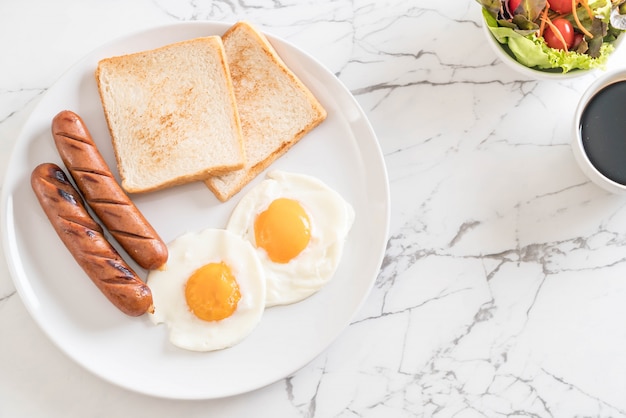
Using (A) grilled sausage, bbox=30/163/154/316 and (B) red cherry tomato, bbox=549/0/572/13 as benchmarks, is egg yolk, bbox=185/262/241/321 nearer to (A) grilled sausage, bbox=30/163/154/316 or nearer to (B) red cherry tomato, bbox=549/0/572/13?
(A) grilled sausage, bbox=30/163/154/316

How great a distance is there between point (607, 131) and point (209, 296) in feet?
5.55

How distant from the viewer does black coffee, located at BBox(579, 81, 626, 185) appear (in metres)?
2.57

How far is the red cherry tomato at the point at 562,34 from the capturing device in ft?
8.29

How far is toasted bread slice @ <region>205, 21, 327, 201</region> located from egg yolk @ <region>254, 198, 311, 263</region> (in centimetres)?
18

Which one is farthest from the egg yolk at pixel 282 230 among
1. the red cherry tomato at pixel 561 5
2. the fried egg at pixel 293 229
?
the red cherry tomato at pixel 561 5

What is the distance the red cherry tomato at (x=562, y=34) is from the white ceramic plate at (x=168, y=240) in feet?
2.55

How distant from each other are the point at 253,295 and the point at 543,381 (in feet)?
4.17

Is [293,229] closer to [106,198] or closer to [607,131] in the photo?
[106,198]

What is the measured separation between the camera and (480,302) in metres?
2.73

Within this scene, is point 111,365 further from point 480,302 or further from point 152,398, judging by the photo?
point 480,302

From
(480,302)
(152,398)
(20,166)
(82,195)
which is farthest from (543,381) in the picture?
(20,166)

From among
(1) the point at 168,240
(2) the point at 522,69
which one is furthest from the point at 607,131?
(1) the point at 168,240

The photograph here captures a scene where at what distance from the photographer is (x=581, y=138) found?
2.61m

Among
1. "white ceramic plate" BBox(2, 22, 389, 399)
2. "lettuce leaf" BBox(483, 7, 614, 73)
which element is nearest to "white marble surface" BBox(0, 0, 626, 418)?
"white ceramic plate" BBox(2, 22, 389, 399)
